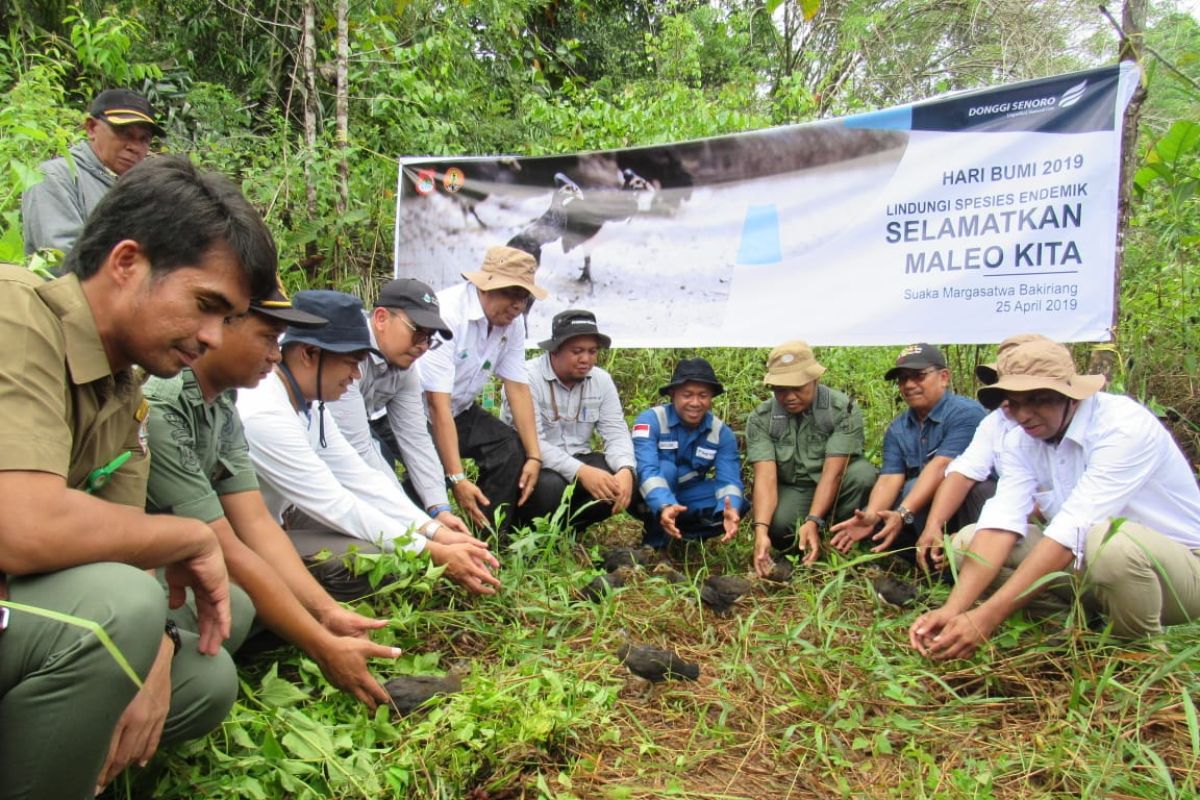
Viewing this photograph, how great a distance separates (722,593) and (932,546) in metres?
0.93

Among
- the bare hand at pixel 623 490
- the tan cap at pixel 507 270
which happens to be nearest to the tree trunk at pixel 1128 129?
the bare hand at pixel 623 490

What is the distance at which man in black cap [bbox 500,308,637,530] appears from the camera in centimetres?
457

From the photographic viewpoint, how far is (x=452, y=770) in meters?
2.23

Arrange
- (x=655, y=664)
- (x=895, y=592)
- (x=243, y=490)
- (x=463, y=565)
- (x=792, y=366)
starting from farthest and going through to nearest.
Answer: (x=792, y=366), (x=895, y=592), (x=463, y=565), (x=655, y=664), (x=243, y=490)

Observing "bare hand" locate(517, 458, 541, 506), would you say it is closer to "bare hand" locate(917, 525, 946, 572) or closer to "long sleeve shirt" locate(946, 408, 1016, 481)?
"bare hand" locate(917, 525, 946, 572)

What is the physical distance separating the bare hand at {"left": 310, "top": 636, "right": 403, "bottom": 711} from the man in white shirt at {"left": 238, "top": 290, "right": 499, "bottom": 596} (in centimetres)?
56

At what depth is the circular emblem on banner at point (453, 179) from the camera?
5.88 metres

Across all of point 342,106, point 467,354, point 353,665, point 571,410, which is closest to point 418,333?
point 467,354

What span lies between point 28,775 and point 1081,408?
3.24 m

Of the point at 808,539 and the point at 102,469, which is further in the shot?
the point at 808,539

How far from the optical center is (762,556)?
424 centimetres

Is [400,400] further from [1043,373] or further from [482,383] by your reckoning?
[1043,373]

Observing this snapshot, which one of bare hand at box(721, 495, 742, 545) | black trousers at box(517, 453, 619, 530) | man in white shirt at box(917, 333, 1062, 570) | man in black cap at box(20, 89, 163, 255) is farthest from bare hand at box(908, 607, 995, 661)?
man in black cap at box(20, 89, 163, 255)

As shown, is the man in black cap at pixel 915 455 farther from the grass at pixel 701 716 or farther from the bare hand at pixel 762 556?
the grass at pixel 701 716
